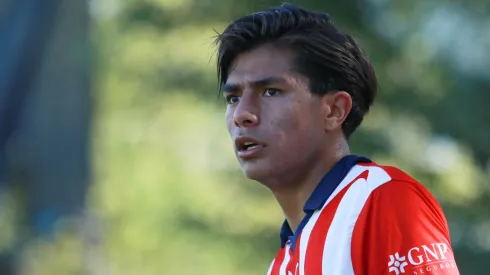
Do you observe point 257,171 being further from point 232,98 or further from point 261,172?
point 232,98

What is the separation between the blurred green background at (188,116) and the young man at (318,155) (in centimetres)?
392

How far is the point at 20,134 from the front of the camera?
7891 mm

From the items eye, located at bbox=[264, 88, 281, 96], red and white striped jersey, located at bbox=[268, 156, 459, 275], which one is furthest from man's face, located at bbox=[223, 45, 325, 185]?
red and white striped jersey, located at bbox=[268, 156, 459, 275]

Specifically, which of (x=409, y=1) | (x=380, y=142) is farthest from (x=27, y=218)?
(x=409, y=1)

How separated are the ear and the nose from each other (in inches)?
7.5

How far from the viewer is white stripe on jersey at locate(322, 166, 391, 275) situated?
85.0 inches

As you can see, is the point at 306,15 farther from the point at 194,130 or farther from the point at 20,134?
the point at 194,130

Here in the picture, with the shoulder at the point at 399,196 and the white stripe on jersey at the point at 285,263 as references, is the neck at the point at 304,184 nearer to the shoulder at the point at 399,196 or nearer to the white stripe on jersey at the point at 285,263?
the white stripe on jersey at the point at 285,263

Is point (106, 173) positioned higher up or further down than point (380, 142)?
higher up

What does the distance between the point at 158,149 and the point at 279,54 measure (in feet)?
31.4

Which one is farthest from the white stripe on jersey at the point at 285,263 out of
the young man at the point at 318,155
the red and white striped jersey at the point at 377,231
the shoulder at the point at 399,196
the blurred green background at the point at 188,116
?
the blurred green background at the point at 188,116

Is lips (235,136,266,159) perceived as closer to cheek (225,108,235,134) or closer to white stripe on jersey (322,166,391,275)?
cheek (225,108,235,134)

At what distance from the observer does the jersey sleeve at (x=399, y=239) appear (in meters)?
2.12

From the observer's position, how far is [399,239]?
2139 millimetres
